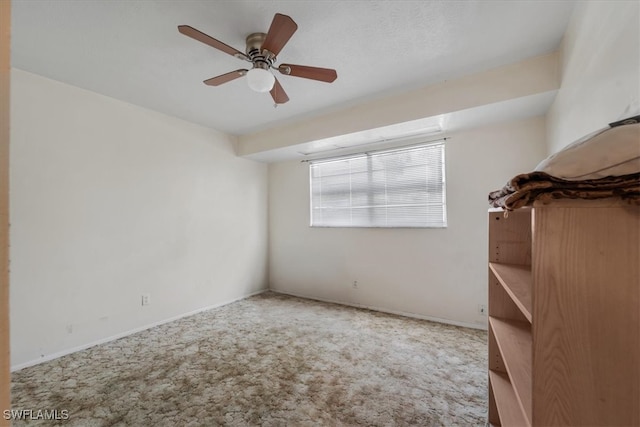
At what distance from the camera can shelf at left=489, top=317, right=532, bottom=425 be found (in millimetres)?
872

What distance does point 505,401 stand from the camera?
1262 mm

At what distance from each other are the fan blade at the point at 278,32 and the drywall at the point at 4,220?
4.05 feet

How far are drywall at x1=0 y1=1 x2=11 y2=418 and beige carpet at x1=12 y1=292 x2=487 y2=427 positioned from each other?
151cm

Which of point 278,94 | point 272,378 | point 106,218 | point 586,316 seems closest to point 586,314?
point 586,316

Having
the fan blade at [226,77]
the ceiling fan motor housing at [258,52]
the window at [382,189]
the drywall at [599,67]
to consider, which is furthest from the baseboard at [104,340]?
the drywall at [599,67]

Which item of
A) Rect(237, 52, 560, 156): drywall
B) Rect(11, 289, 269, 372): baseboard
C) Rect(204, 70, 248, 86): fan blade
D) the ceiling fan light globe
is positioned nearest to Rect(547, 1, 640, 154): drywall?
Rect(237, 52, 560, 156): drywall

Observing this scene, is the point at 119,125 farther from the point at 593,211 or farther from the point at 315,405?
the point at 593,211

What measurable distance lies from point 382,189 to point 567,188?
2931 millimetres

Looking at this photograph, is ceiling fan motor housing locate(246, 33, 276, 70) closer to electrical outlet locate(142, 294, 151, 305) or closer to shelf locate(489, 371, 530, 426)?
shelf locate(489, 371, 530, 426)

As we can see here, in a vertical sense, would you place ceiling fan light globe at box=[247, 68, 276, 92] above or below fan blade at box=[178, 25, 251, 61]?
below

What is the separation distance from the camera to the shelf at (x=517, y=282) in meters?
0.87

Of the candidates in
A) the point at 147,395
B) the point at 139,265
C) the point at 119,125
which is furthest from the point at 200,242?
the point at 147,395

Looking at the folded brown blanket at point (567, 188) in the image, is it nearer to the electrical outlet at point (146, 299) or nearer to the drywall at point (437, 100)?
the drywall at point (437, 100)

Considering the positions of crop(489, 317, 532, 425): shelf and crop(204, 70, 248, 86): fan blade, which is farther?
crop(204, 70, 248, 86): fan blade
